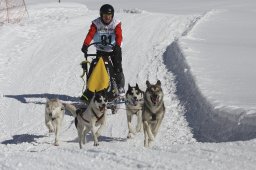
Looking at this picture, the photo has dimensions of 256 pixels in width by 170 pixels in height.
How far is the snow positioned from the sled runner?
0.34m

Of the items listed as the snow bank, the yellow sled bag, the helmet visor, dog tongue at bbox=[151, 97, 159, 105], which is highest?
the helmet visor

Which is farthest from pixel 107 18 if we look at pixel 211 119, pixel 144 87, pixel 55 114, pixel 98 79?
pixel 211 119

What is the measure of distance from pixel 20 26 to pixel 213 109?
12.7 meters

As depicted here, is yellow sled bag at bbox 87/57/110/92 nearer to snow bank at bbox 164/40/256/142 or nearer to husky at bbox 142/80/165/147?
husky at bbox 142/80/165/147

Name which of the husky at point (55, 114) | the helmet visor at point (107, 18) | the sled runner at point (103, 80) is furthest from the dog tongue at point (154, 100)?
the helmet visor at point (107, 18)

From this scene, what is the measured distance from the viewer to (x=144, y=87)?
40.1 feet

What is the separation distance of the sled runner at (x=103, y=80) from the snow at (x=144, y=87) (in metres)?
0.34

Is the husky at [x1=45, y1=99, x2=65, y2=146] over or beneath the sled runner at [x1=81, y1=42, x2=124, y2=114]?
beneath

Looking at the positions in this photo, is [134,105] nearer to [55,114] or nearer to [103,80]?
[103,80]

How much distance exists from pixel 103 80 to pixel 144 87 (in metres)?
2.41

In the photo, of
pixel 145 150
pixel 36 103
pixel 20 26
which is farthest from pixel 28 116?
pixel 20 26

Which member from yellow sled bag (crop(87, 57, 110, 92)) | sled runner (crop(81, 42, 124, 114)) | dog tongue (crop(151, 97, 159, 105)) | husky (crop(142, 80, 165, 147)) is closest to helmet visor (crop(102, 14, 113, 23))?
sled runner (crop(81, 42, 124, 114))

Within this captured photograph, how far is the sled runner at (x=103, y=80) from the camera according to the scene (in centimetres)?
995

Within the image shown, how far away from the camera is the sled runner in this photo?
9945mm
